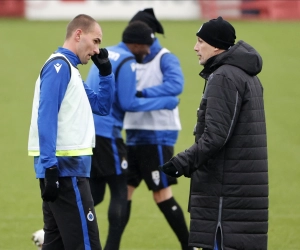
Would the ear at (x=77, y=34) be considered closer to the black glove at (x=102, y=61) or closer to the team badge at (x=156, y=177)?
the black glove at (x=102, y=61)

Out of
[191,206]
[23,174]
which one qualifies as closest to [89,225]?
[191,206]

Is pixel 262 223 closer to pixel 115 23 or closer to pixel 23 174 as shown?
pixel 23 174

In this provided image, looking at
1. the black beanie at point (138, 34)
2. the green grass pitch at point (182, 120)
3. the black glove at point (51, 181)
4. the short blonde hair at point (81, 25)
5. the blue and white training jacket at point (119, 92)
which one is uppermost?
the short blonde hair at point (81, 25)

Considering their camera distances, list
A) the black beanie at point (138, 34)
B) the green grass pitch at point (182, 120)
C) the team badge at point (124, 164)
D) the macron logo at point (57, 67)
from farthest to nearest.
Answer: the green grass pitch at point (182, 120) → the black beanie at point (138, 34) → the team badge at point (124, 164) → the macron logo at point (57, 67)

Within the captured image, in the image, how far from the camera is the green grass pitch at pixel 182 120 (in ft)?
30.0

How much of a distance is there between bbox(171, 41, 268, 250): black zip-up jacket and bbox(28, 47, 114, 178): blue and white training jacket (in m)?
0.65

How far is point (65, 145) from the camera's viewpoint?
18.8ft

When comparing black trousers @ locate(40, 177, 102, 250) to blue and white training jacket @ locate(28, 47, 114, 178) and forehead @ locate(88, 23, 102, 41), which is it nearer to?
blue and white training jacket @ locate(28, 47, 114, 178)

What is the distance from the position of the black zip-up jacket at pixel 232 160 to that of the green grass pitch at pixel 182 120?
2.82m

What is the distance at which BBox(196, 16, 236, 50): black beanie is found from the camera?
5781 mm

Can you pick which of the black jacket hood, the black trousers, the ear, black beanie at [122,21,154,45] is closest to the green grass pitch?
black beanie at [122,21,154,45]

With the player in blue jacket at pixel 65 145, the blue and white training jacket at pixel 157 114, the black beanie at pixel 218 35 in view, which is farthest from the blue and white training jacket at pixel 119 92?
the black beanie at pixel 218 35

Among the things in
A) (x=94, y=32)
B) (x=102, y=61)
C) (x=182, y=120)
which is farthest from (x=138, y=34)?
(x=182, y=120)

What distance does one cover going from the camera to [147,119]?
26.5 ft
